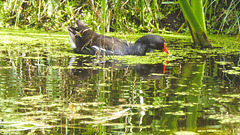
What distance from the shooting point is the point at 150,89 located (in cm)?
334

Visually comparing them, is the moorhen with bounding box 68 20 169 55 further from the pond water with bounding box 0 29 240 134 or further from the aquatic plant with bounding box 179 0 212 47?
the aquatic plant with bounding box 179 0 212 47

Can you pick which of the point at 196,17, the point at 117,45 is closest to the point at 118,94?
the point at 117,45

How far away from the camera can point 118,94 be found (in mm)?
3064

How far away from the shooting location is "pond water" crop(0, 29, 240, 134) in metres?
2.28

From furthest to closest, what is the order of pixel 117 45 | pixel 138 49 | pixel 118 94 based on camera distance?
pixel 138 49, pixel 117 45, pixel 118 94

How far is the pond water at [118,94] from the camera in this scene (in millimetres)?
2275

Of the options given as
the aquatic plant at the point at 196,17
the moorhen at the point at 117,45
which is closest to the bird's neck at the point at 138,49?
the moorhen at the point at 117,45

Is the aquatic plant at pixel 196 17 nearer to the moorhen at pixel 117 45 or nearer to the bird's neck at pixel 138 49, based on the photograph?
the moorhen at pixel 117 45

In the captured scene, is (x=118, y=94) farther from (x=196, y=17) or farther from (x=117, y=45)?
(x=196, y=17)

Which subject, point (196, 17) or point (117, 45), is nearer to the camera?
point (117, 45)

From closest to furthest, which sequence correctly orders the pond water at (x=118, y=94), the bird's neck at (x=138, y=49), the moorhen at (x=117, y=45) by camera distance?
the pond water at (x=118, y=94) → the moorhen at (x=117, y=45) → the bird's neck at (x=138, y=49)

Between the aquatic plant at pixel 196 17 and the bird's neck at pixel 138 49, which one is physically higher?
the aquatic plant at pixel 196 17

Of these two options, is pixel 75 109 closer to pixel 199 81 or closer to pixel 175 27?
pixel 199 81

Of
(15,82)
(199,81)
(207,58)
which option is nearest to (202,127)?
(199,81)
